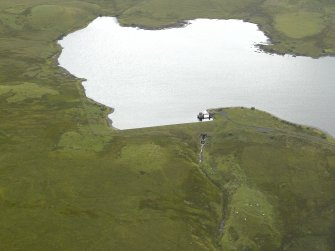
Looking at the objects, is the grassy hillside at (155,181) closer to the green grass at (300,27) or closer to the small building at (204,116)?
the small building at (204,116)

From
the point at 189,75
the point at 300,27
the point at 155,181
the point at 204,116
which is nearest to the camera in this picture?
the point at 155,181

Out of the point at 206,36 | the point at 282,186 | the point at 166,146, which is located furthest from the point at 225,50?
the point at 282,186

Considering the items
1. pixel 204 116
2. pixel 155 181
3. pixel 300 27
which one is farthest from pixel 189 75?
pixel 300 27

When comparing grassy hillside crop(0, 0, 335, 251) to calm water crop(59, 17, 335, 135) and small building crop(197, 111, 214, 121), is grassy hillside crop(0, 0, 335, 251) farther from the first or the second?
calm water crop(59, 17, 335, 135)

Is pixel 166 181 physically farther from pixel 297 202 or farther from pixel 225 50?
pixel 225 50

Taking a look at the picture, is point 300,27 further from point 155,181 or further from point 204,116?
point 155,181

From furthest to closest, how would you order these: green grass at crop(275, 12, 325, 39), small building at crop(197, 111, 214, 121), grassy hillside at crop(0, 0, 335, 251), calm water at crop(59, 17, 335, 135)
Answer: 1. green grass at crop(275, 12, 325, 39)
2. calm water at crop(59, 17, 335, 135)
3. small building at crop(197, 111, 214, 121)
4. grassy hillside at crop(0, 0, 335, 251)

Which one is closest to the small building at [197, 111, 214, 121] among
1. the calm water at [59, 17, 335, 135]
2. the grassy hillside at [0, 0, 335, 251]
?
the calm water at [59, 17, 335, 135]
